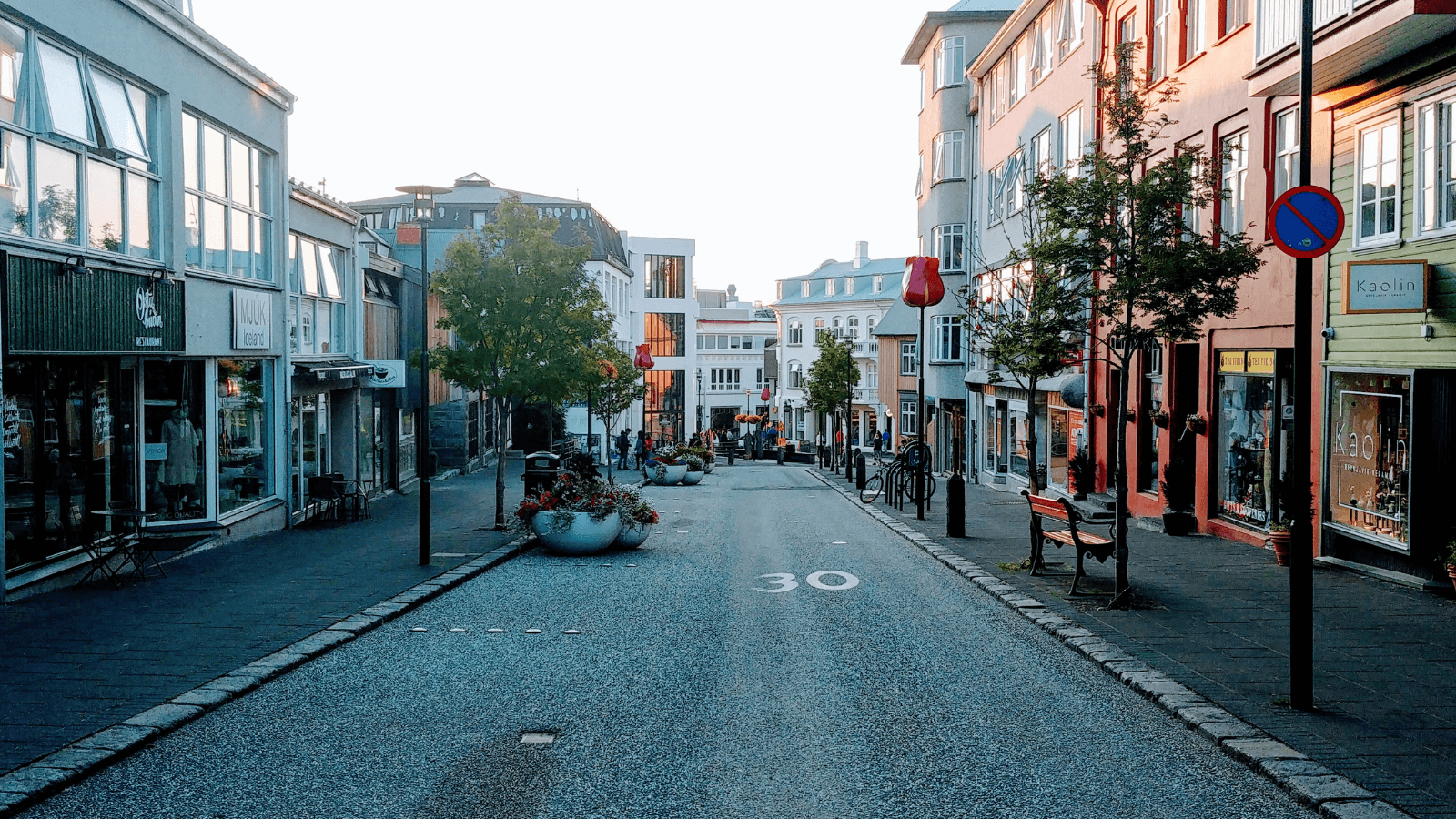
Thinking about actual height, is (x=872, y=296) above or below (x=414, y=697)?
above

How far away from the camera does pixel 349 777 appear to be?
6738mm

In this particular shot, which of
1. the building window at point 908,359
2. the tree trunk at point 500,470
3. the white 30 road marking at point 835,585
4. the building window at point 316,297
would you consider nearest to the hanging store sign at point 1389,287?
the white 30 road marking at point 835,585

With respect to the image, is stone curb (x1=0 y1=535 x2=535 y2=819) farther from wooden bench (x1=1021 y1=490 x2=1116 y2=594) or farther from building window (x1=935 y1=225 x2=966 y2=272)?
building window (x1=935 y1=225 x2=966 y2=272)

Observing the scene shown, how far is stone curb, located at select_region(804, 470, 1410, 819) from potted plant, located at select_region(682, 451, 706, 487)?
28792 millimetres

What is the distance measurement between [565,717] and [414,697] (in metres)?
1.28

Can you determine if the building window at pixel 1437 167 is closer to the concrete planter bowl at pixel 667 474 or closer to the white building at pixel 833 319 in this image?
the concrete planter bowl at pixel 667 474

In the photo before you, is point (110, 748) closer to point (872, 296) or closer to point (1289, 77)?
point (1289, 77)

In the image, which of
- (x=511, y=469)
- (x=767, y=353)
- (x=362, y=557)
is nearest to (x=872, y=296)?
(x=767, y=353)

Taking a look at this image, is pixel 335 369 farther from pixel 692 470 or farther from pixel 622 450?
pixel 622 450

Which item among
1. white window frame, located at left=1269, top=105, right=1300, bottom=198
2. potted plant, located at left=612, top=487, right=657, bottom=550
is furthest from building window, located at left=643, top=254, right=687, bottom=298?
white window frame, located at left=1269, top=105, right=1300, bottom=198

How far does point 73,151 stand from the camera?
13.6 metres

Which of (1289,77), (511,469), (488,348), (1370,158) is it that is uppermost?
(1289,77)

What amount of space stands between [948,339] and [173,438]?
30721 millimetres

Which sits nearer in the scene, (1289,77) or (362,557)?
(1289,77)
